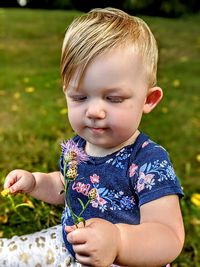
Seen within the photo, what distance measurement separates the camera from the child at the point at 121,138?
1.63m

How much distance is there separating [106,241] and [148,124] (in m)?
2.86

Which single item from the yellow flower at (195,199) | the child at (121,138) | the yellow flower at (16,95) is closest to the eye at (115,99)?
the child at (121,138)

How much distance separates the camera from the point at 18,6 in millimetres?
12148

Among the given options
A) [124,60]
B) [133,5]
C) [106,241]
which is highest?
[124,60]

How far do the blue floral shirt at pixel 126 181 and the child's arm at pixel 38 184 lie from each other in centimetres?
19

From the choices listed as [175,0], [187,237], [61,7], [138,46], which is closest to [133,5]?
[175,0]

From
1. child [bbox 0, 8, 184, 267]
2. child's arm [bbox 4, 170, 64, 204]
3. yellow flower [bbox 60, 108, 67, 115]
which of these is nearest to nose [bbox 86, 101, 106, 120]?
child [bbox 0, 8, 184, 267]

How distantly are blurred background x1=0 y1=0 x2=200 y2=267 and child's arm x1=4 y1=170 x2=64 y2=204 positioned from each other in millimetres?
147

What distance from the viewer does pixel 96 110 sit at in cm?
168

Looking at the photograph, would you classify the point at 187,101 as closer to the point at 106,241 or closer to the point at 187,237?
the point at 187,237

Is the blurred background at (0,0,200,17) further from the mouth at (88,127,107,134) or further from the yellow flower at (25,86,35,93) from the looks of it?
the mouth at (88,127,107,134)

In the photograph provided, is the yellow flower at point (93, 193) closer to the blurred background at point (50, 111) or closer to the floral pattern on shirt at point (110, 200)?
the floral pattern on shirt at point (110, 200)

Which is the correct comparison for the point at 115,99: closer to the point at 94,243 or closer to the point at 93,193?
the point at 93,193

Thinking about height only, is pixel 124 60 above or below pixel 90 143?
above
